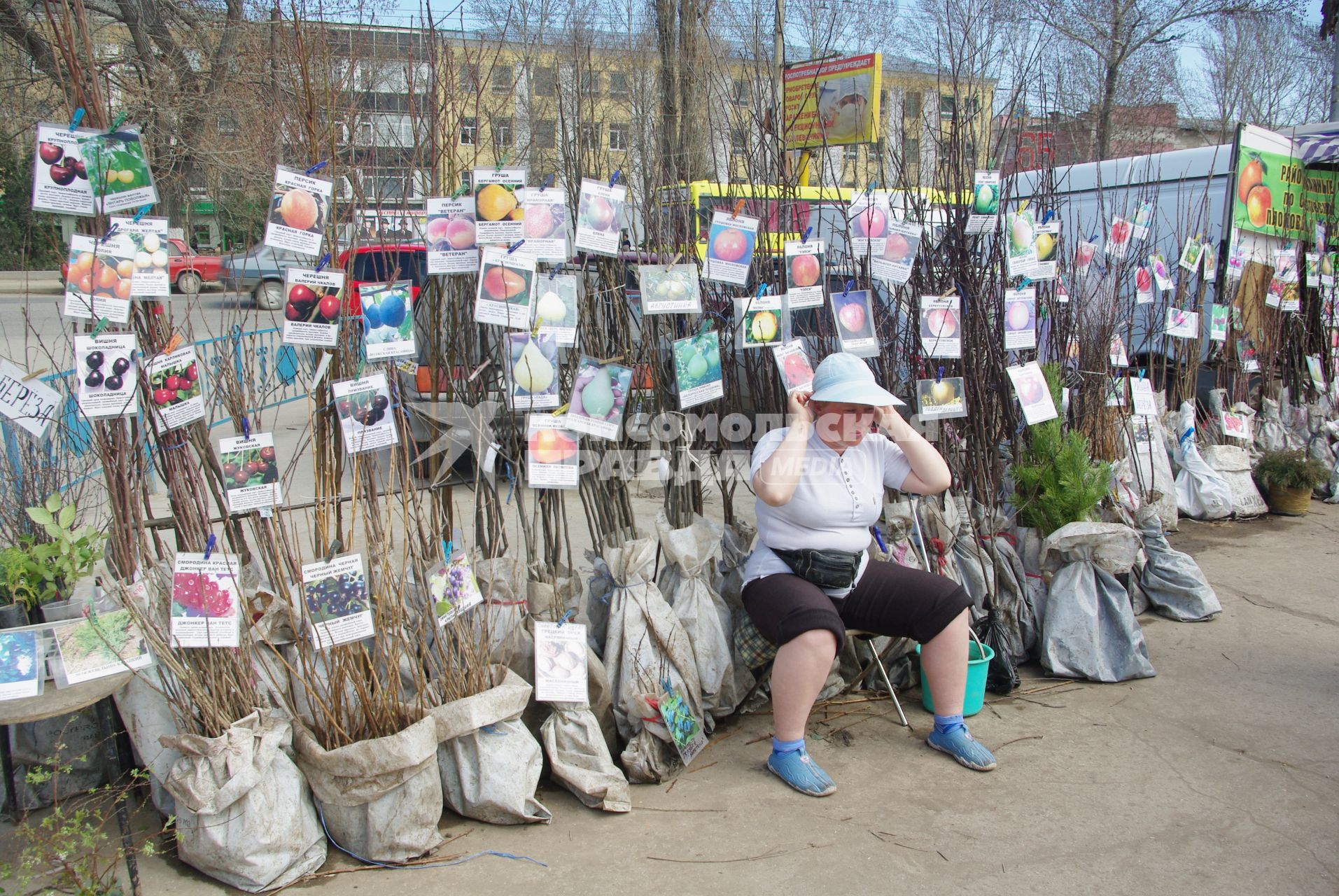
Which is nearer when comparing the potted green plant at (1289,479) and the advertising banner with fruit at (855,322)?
the advertising banner with fruit at (855,322)

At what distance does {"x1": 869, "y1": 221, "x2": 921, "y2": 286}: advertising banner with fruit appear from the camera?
3.29 m

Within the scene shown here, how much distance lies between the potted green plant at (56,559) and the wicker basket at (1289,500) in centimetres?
605

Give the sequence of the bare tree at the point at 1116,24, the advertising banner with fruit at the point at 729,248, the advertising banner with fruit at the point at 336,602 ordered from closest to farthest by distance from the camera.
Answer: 1. the advertising banner with fruit at the point at 336,602
2. the advertising banner with fruit at the point at 729,248
3. the bare tree at the point at 1116,24

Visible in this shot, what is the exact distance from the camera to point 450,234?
262 centimetres

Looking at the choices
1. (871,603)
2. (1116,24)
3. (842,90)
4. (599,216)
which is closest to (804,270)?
(599,216)

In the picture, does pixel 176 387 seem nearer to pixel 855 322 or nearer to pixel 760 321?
pixel 760 321

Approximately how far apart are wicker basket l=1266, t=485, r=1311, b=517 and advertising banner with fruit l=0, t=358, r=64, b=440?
615cm

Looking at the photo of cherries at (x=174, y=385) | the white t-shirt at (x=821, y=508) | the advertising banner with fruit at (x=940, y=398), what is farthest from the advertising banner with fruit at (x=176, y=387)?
the advertising banner with fruit at (x=940, y=398)

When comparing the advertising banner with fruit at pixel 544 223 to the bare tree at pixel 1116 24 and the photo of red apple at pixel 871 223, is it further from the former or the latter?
the bare tree at pixel 1116 24

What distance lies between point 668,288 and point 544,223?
49cm

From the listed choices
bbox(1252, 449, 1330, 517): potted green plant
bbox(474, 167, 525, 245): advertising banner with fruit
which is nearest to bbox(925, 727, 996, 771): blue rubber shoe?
bbox(474, 167, 525, 245): advertising banner with fruit

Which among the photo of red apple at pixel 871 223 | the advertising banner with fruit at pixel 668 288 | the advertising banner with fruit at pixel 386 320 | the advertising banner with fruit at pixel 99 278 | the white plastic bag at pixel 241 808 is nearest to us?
the white plastic bag at pixel 241 808

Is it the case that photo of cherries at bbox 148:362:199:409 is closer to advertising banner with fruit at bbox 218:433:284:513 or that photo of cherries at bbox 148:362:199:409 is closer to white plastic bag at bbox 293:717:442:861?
advertising banner with fruit at bbox 218:433:284:513

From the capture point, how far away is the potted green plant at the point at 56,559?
2.31 m
